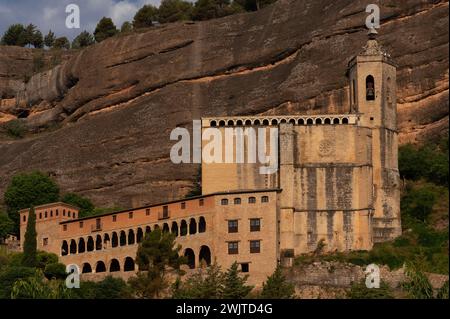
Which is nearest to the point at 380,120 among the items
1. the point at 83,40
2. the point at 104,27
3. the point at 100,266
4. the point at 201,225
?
the point at 201,225

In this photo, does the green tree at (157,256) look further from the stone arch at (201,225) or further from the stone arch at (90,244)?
the stone arch at (90,244)

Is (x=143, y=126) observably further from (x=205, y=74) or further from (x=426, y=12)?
(x=426, y=12)

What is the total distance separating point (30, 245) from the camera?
106 m

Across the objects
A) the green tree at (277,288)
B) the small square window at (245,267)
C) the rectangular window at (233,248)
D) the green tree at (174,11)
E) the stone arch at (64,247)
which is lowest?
the green tree at (277,288)

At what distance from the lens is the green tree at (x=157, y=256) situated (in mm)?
97938

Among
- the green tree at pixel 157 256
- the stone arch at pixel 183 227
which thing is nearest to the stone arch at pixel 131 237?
the stone arch at pixel 183 227

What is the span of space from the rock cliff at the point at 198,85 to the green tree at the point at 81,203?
2.53 meters

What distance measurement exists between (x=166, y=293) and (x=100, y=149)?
3321cm

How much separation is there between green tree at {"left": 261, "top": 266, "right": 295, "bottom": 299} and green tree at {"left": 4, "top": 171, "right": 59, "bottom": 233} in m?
30.7

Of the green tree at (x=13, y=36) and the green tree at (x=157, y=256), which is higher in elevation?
the green tree at (x=13, y=36)

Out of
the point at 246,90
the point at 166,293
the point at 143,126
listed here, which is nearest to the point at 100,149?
the point at 143,126

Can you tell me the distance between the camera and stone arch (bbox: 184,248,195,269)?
10107 cm

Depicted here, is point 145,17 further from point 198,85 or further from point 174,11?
point 198,85

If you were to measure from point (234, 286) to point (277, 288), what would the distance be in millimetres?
2779
